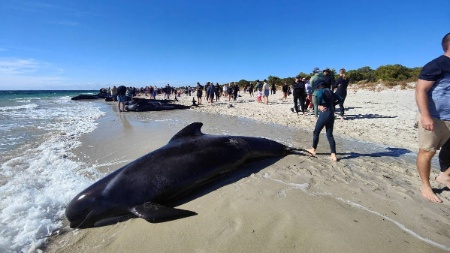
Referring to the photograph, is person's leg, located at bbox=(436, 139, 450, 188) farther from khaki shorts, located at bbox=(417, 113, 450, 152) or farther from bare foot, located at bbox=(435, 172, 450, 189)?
khaki shorts, located at bbox=(417, 113, 450, 152)

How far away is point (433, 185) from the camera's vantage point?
14.5 feet

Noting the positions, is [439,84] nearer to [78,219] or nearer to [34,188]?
[78,219]

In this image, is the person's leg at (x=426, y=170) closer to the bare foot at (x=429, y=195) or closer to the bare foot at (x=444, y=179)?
the bare foot at (x=429, y=195)

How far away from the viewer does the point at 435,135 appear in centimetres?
372

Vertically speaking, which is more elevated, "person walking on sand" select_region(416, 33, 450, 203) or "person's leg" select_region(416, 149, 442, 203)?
"person walking on sand" select_region(416, 33, 450, 203)

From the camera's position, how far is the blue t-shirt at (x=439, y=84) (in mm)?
3584

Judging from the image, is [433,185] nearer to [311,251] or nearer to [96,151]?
[311,251]

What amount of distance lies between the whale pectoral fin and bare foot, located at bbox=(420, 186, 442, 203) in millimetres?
3425

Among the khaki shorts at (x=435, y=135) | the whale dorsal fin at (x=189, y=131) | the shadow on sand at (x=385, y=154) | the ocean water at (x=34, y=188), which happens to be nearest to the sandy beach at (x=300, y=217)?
the ocean water at (x=34, y=188)

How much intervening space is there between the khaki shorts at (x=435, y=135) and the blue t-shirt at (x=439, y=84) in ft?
0.32

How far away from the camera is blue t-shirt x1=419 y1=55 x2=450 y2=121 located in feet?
11.8

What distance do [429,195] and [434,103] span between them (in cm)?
135

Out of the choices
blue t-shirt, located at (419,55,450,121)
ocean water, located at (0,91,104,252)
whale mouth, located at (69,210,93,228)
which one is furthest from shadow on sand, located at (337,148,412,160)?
ocean water, located at (0,91,104,252)

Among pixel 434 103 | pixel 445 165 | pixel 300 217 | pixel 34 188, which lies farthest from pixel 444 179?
pixel 34 188
